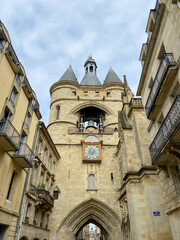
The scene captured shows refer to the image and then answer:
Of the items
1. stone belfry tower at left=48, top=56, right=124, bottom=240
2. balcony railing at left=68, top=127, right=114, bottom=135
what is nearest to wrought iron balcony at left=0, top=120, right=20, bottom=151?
stone belfry tower at left=48, top=56, right=124, bottom=240

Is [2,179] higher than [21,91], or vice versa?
[21,91]

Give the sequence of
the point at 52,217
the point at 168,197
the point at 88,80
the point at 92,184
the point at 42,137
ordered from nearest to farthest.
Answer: the point at 168,197 < the point at 42,137 < the point at 52,217 < the point at 92,184 < the point at 88,80

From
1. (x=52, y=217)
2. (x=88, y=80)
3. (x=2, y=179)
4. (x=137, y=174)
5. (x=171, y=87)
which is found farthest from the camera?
(x=88, y=80)

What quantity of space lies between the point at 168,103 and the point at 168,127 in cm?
146

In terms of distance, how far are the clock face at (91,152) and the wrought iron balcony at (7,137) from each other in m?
12.0

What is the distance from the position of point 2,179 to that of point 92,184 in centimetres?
1160

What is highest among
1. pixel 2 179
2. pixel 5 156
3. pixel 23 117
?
pixel 23 117

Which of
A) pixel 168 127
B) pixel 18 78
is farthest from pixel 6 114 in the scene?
pixel 168 127

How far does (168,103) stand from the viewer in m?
7.44

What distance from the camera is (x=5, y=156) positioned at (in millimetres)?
8695

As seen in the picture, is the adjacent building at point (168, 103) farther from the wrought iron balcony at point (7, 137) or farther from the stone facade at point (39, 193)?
the stone facade at point (39, 193)

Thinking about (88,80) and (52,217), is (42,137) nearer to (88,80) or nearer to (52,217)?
(52,217)

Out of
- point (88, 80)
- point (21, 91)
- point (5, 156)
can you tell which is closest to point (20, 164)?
point (5, 156)

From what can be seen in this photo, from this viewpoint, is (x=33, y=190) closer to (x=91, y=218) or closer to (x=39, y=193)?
(x=39, y=193)
